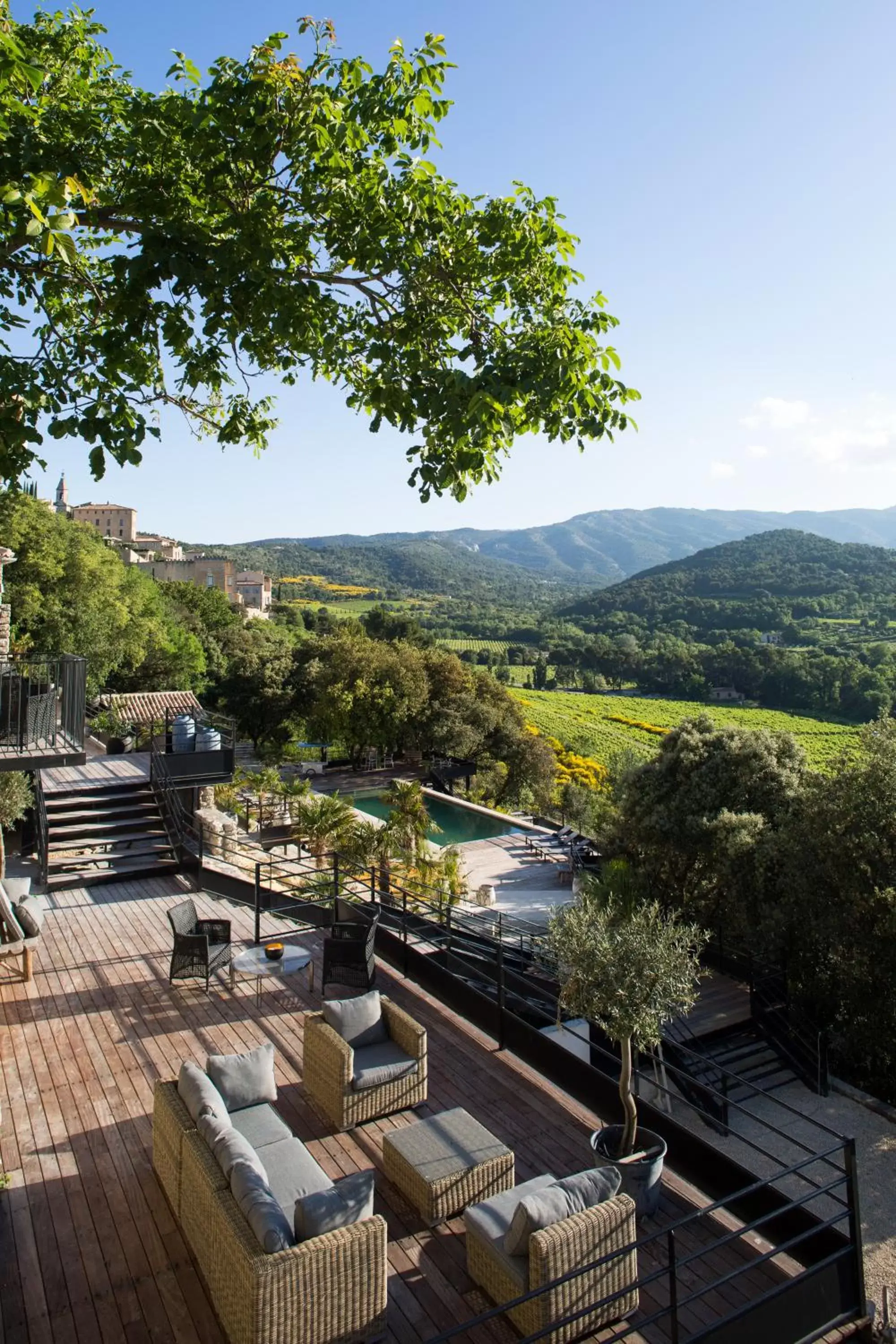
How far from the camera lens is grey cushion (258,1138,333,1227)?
13.1ft

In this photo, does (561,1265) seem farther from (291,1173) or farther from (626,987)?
(626,987)

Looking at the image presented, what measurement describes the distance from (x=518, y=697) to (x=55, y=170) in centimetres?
7286

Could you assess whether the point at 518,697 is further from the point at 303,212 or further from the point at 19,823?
the point at 303,212

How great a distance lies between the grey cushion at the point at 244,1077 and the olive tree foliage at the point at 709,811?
1355 centimetres

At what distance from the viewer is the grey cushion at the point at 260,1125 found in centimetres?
450

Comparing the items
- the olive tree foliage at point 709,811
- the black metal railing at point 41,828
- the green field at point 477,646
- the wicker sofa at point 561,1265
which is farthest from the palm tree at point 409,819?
the green field at point 477,646

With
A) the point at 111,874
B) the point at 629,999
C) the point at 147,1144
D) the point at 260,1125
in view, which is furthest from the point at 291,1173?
the point at 111,874

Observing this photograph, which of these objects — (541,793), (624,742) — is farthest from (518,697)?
(541,793)

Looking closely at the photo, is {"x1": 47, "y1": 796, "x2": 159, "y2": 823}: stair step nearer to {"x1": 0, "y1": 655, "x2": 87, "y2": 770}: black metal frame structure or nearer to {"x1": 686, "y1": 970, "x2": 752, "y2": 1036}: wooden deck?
{"x1": 0, "y1": 655, "x2": 87, "y2": 770}: black metal frame structure

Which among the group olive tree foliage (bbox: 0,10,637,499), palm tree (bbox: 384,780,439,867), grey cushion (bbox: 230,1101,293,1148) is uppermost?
olive tree foliage (bbox: 0,10,637,499)

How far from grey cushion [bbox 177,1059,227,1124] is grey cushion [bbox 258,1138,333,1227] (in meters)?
0.34

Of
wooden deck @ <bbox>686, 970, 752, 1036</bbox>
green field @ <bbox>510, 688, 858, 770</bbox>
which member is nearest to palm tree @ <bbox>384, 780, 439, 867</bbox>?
wooden deck @ <bbox>686, 970, 752, 1036</bbox>

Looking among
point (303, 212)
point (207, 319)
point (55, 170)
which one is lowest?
point (207, 319)

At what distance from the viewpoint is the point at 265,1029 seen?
6387 mm
